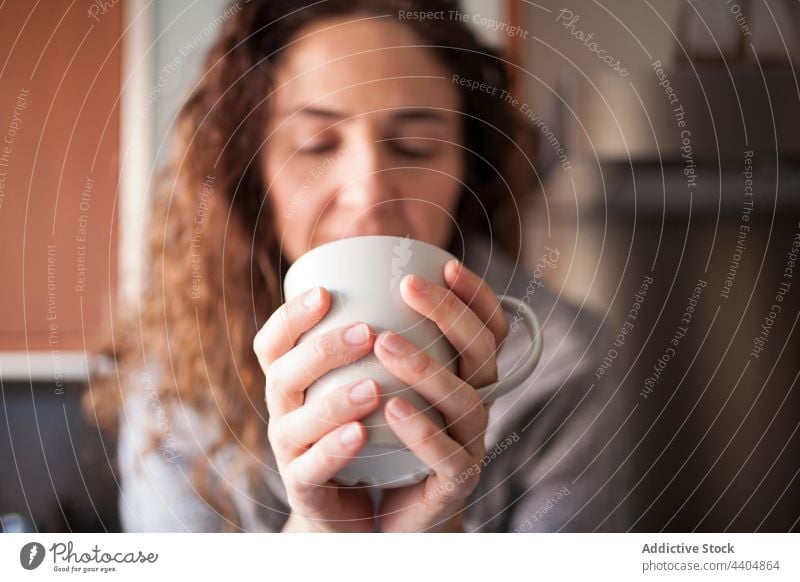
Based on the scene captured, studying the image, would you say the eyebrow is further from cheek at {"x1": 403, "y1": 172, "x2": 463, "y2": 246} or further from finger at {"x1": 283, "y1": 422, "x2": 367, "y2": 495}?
finger at {"x1": 283, "y1": 422, "x2": 367, "y2": 495}

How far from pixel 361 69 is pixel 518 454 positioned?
0.18m

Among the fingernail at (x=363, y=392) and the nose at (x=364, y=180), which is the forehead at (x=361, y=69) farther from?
the fingernail at (x=363, y=392)

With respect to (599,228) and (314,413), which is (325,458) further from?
(599,228)

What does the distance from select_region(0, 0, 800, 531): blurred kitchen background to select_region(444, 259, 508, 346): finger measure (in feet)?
0.11

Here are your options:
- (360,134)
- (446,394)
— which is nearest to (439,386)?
(446,394)

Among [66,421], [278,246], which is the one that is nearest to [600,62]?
[278,246]

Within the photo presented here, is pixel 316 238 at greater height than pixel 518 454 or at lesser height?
greater

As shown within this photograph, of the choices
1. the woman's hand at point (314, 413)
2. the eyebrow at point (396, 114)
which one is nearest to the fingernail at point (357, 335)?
the woman's hand at point (314, 413)

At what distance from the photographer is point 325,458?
1.00 ft

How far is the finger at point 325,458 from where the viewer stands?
29 cm

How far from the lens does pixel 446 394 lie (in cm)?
30

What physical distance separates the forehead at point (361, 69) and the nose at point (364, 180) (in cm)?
2

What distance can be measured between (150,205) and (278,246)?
0.06 meters

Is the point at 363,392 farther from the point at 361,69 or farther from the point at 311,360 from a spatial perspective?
the point at 361,69
